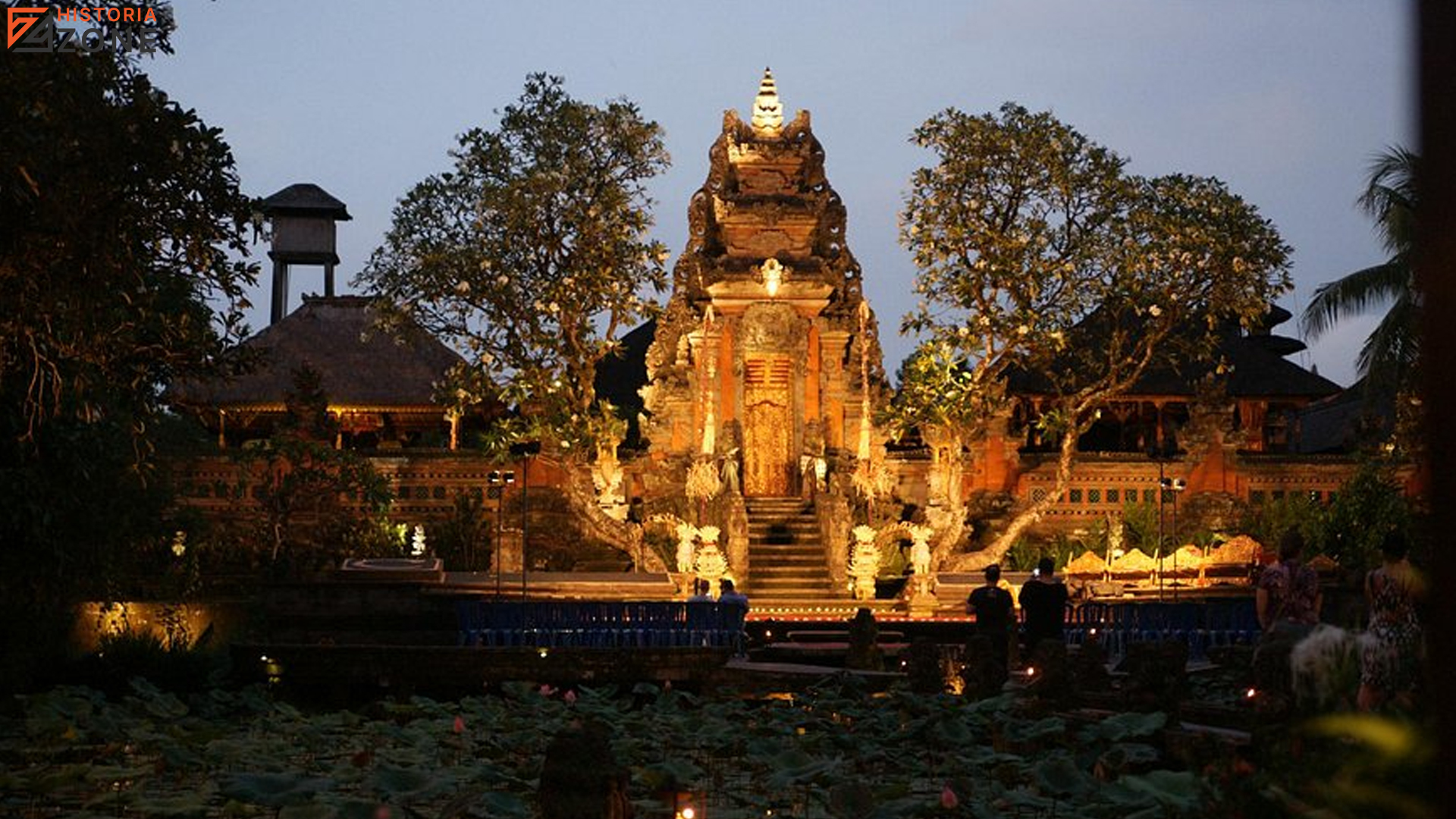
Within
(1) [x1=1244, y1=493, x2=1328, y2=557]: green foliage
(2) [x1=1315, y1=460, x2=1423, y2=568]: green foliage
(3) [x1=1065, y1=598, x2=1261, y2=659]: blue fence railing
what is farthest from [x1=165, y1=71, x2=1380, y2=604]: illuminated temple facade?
(3) [x1=1065, y1=598, x2=1261, y2=659]: blue fence railing

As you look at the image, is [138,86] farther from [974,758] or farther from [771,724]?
[974,758]

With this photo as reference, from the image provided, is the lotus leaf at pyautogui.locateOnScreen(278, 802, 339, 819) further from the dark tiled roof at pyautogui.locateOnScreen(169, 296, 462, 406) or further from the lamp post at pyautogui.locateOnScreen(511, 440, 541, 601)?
the dark tiled roof at pyautogui.locateOnScreen(169, 296, 462, 406)

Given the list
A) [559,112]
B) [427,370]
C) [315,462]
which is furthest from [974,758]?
[427,370]

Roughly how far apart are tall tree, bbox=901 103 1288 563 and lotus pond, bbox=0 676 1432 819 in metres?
15.5

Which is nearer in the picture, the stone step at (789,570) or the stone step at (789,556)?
the stone step at (789,570)

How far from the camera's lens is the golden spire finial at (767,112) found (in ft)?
107

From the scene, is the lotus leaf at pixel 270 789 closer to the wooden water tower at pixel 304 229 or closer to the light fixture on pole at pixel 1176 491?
the light fixture on pole at pixel 1176 491

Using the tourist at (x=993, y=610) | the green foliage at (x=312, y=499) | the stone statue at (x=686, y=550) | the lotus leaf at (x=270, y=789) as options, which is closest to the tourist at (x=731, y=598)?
the stone statue at (x=686, y=550)

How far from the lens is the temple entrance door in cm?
3119

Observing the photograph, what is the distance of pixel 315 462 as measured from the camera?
2783cm

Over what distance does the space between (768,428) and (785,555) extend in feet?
11.3

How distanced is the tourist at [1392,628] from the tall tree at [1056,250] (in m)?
20.5

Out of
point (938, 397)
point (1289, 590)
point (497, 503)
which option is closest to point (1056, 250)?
point (938, 397)

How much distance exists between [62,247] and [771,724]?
5.79m
